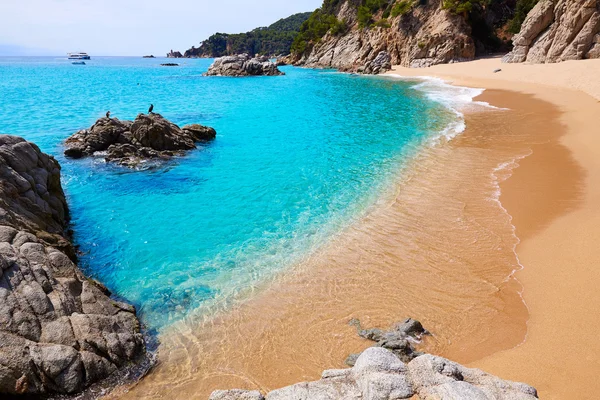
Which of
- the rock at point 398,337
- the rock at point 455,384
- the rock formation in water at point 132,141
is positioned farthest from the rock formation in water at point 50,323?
the rock formation in water at point 132,141

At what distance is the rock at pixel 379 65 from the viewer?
7656 cm

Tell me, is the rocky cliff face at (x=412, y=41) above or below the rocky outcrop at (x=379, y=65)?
above

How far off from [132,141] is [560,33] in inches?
2077

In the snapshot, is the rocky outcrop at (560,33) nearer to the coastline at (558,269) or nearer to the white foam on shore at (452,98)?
the white foam on shore at (452,98)

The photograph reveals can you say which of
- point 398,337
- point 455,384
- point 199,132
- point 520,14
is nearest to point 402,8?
point 520,14

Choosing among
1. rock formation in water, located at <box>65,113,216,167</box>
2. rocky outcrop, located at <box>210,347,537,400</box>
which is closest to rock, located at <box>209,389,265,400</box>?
rocky outcrop, located at <box>210,347,537,400</box>

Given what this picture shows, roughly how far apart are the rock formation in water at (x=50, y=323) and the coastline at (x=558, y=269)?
25.8 feet

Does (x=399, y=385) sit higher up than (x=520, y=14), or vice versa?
(x=520, y=14)

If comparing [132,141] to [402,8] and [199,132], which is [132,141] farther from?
[402,8]

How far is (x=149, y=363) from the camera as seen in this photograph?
817 cm

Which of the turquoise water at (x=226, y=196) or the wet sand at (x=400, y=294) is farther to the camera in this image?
the turquoise water at (x=226, y=196)

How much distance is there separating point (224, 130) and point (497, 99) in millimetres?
28388

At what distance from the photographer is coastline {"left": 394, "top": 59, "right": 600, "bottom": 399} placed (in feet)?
23.7

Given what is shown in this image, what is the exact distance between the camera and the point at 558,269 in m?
10.4
